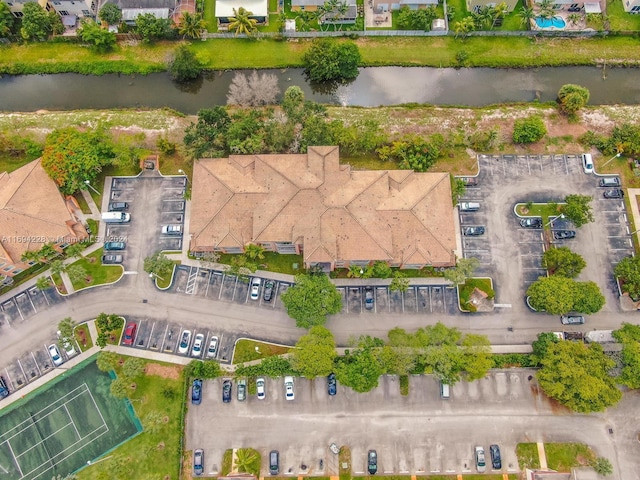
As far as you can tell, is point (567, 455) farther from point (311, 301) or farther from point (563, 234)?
point (311, 301)

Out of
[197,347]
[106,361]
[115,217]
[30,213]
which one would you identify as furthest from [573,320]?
[30,213]

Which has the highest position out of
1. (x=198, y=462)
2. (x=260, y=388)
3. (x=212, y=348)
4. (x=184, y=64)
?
(x=184, y=64)

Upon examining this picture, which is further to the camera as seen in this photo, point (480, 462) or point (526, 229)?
point (526, 229)

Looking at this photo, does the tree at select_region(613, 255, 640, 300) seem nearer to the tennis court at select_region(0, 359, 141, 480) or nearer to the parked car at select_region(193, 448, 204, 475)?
the parked car at select_region(193, 448, 204, 475)

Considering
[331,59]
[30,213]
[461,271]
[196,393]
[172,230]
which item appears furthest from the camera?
[331,59]

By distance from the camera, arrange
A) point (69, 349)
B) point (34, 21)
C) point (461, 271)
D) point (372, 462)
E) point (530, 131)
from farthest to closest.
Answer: point (34, 21), point (530, 131), point (69, 349), point (461, 271), point (372, 462)

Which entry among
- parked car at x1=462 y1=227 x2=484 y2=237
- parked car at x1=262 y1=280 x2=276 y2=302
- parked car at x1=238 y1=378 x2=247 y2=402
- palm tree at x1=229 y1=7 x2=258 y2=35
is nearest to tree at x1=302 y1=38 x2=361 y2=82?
palm tree at x1=229 y1=7 x2=258 y2=35
